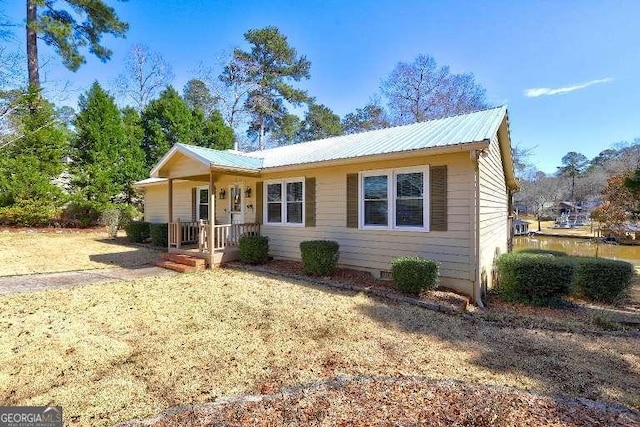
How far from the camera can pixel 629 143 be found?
1984 inches

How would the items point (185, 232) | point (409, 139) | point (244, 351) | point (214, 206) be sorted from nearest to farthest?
1. point (244, 351)
2. point (409, 139)
3. point (214, 206)
4. point (185, 232)

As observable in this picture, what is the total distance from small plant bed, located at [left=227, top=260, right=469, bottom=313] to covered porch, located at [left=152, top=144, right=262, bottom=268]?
80 centimetres

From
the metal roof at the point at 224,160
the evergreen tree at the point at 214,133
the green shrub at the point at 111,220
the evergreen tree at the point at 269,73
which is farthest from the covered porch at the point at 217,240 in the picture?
the evergreen tree at the point at 269,73

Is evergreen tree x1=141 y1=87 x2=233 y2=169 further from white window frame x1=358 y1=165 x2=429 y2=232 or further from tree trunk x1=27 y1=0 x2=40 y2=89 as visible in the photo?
white window frame x1=358 y1=165 x2=429 y2=232

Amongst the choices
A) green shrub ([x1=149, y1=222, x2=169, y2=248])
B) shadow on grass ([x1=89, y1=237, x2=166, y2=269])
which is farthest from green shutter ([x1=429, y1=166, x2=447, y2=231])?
green shrub ([x1=149, y1=222, x2=169, y2=248])

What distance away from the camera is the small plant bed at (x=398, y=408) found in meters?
2.55

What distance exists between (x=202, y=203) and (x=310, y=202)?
6.21 meters

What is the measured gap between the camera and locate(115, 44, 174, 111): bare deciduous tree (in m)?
27.4

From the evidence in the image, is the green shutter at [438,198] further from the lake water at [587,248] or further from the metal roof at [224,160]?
the lake water at [587,248]

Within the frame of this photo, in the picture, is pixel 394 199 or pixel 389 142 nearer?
pixel 394 199

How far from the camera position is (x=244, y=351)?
13.3 ft

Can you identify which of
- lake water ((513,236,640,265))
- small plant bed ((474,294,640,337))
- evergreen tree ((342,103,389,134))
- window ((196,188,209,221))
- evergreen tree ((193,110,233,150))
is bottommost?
lake water ((513,236,640,265))

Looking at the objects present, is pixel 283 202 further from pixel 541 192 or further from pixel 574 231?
pixel 541 192

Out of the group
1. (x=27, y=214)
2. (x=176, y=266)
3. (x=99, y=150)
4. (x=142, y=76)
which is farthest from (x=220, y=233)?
(x=142, y=76)
